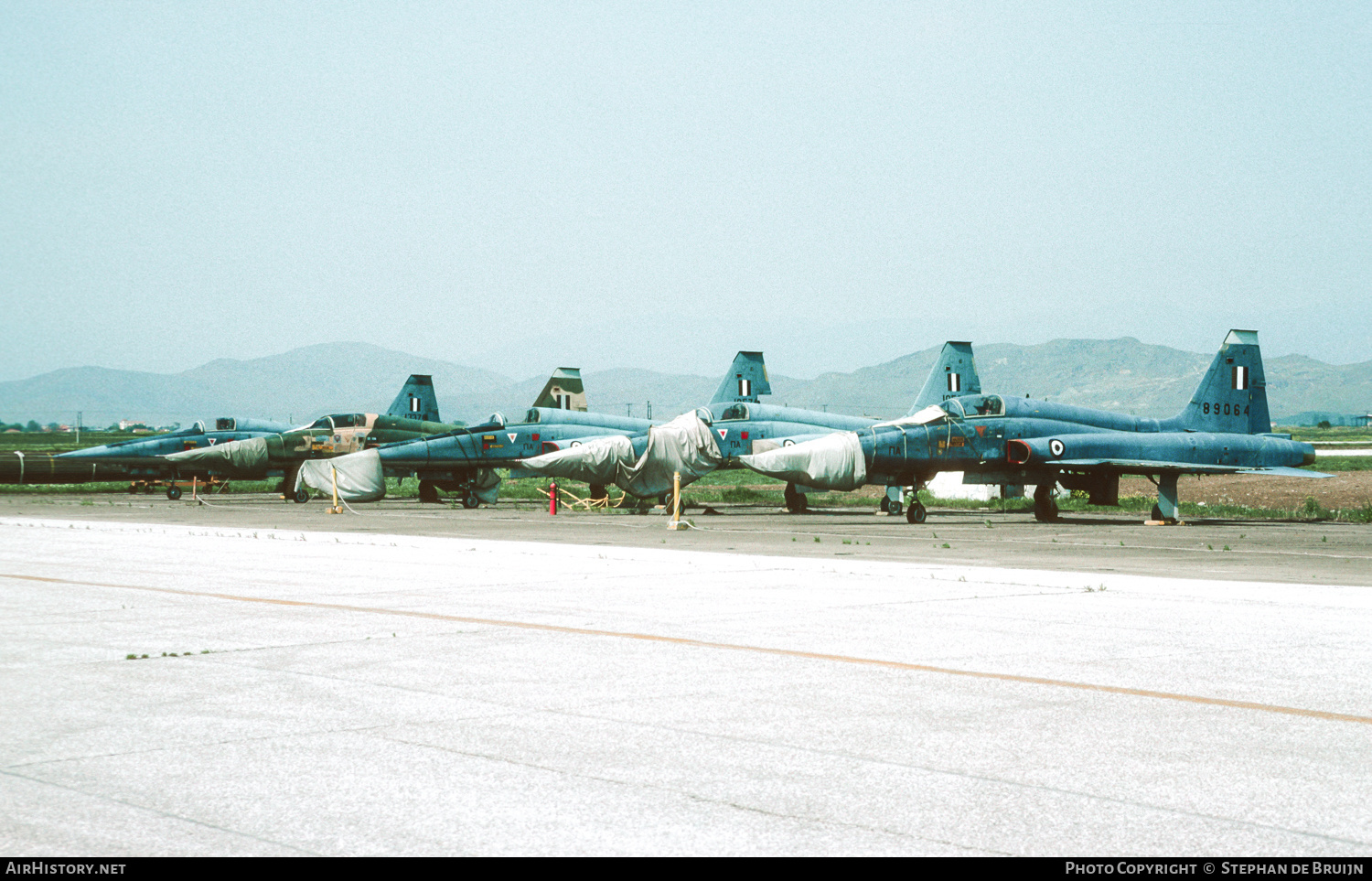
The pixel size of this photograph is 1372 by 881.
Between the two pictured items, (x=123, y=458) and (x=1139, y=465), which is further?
(x=123, y=458)

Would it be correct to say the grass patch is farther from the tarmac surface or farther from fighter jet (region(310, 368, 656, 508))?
the tarmac surface

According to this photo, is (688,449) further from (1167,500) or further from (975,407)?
(1167,500)

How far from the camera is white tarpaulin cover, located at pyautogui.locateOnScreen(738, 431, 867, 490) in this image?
2669 centimetres

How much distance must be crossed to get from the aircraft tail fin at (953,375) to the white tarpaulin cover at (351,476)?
15.4 meters

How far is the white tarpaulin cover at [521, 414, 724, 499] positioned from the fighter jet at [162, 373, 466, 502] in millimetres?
8499

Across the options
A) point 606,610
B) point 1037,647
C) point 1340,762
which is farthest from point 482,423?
point 1340,762

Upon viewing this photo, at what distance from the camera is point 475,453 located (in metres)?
36.5

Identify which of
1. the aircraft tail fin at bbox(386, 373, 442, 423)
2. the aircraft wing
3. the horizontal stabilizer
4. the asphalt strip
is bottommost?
the asphalt strip

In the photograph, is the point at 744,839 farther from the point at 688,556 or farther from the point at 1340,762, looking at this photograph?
the point at 688,556

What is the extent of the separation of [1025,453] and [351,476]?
61.0 ft

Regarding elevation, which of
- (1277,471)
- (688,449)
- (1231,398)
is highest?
(1231,398)

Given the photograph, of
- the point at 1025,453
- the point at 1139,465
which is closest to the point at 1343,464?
the point at 1139,465

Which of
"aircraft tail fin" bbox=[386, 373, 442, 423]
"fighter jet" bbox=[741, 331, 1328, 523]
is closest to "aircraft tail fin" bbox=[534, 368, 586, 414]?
"aircraft tail fin" bbox=[386, 373, 442, 423]

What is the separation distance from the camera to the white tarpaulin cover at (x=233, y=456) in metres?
40.3
